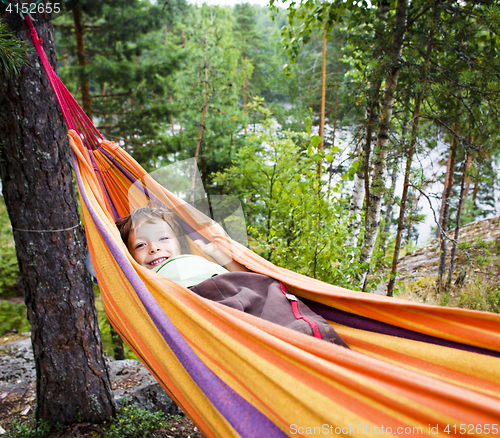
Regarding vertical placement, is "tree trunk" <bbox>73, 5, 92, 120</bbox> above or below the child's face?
above

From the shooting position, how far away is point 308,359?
2.21 feet

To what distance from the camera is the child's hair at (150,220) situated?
4.91 feet

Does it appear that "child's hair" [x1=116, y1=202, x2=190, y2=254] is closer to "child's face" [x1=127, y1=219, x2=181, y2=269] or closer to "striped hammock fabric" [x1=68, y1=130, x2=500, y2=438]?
"child's face" [x1=127, y1=219, x2=181, y2=269]

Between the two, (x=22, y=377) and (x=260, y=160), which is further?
(x=260, y=160)

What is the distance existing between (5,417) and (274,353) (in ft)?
6.72

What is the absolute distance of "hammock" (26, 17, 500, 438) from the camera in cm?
59

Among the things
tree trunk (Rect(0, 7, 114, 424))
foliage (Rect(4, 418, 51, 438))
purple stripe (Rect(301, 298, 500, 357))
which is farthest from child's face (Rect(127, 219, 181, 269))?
foliage (Rect(4, 418, 51, 438))

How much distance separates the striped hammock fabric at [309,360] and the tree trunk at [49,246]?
0.34 m

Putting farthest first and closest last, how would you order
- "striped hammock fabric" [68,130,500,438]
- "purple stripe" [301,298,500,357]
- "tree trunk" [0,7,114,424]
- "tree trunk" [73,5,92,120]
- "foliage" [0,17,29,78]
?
"tree trunk" [73,5,92,120] < "tree trunk" [0,7,114,424] < "foliage" [0,17,29,78] < "purple stripe" [301,298,500,357] < "striped hammock fabric" [68,130,500,438]

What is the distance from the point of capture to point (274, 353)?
733 millimetres

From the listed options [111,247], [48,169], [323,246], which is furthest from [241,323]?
[323,246]

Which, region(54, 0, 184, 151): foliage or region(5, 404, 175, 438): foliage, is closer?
region(5, 404, 175, 438): foliage

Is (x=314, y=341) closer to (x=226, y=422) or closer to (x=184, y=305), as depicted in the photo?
(x=226, y=422)

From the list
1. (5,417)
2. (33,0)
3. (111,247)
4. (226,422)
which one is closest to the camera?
(226,422)
